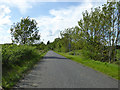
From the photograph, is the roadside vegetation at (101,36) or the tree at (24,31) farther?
the tree at (24,31)

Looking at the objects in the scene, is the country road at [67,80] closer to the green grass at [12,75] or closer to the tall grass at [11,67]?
the green grass at [12,75]

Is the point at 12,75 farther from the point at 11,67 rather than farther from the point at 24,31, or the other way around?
the point at 24,31

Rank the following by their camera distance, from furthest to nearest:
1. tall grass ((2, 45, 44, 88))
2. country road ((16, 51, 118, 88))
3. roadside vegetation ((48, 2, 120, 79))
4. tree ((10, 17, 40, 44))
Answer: tree ((10, 17, 40, 44)) < roadside vegetation ((48, 2, 120, 79)) < tall grass ((2, 45, 44, 88)) < country road ((16, 51, 118, 88))

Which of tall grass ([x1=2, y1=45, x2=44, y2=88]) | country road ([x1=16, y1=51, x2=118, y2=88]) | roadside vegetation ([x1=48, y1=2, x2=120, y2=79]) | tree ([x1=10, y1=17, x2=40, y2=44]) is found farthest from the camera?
tree ([x1=10, y1=17, x2=40, y2=44])

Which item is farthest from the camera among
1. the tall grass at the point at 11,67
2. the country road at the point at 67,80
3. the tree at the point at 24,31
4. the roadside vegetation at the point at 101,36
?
the tree at the point at 24,31

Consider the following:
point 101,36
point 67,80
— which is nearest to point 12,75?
point 67,80

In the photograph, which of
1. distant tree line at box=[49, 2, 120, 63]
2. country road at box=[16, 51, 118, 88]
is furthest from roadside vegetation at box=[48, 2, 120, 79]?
country road at box=[16, 51, 118, 88]

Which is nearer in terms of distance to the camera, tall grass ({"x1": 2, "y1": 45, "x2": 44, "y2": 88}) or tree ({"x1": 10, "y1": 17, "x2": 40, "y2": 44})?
tall grass ({"x1": 2, "y1": 45, "x2": 44, "y2": 88})

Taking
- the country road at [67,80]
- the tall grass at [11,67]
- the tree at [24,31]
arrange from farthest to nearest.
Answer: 1. the tree at [24,31]
2. the tall grass at [11,67]
3. the country road at [67,80]

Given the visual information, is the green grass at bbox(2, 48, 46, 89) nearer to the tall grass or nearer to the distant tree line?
the tall grass

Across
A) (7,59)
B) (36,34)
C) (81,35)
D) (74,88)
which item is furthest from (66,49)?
(74,88)

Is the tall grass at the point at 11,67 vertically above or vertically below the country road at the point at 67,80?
above

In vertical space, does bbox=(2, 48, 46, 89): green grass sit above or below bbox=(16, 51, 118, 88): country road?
above

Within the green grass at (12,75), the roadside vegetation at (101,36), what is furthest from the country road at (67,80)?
the roadside vegetation at (101,36)
